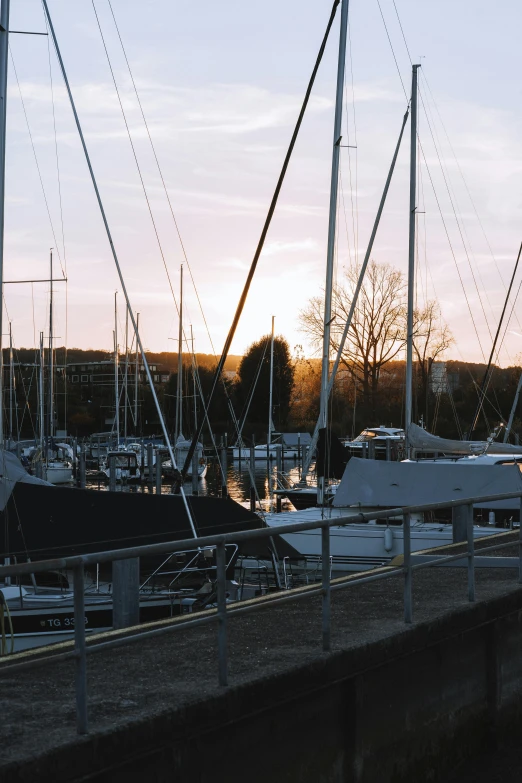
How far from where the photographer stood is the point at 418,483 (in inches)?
837

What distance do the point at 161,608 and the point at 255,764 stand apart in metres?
7.66

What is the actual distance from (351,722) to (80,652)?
286cm

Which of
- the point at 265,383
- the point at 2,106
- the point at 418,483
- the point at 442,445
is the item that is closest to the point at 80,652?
the point at 2,106

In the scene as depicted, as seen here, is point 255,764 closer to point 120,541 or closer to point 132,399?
point 120,541

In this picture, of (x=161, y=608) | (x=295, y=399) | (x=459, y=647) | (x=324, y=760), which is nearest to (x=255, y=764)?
(x=324, y=760)

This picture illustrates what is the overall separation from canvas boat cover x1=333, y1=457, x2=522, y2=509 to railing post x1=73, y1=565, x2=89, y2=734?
1579 cm

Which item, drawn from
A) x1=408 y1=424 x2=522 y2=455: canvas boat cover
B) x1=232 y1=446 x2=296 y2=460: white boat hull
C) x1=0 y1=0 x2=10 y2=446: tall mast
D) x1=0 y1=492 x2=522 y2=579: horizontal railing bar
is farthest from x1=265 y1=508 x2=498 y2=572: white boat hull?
x1=232 y1=446 x2=296 y2=460: white boat hull

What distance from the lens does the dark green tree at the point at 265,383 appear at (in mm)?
92625

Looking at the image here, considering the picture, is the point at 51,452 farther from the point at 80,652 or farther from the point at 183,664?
the point at 80,652

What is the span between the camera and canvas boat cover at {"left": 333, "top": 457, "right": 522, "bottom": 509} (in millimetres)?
20922

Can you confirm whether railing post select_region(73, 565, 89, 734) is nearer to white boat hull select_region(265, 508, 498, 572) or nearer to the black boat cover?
the black boat cover

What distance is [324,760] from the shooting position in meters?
7.45

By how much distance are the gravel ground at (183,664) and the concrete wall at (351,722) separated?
120 millimetres

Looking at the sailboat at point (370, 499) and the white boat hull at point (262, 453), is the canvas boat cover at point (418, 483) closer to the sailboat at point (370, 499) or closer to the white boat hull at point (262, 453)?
the sailboat at point (370, 499)
